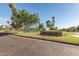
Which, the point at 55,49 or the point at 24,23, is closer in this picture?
the point at 55,49

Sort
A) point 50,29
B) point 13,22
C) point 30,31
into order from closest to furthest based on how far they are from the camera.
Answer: point 30,31 → point 50,29 → point 13,22

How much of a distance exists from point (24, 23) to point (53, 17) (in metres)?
3.66

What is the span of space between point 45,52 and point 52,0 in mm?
2137

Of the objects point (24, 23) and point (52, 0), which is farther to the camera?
point (24, 23)

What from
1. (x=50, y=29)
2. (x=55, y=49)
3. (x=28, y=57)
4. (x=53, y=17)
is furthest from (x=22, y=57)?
(x=50, y=29)

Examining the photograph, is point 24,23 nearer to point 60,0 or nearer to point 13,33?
point 13,33

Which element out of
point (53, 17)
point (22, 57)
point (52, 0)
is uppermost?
point (52, 0)

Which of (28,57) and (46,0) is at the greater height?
(46,0)

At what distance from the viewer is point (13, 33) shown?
1538 centimetres

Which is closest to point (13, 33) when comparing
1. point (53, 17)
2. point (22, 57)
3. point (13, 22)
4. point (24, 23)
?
point (13, 22)

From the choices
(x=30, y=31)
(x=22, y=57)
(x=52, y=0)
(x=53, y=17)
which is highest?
(x=52, y=0)

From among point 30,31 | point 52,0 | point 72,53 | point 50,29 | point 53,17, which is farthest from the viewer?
point 50,29

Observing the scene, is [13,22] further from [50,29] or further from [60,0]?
[60,0]

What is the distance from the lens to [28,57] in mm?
6211
